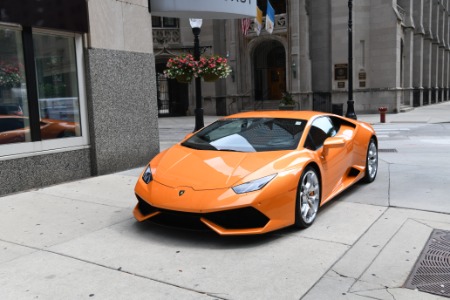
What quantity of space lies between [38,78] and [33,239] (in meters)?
3.77

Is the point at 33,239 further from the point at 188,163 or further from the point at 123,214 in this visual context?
the point at 188,163

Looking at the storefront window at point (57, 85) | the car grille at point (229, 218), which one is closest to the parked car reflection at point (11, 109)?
the storefront window at point (57, 85)

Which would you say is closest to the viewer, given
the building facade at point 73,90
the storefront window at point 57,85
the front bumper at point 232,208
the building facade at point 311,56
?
the front bumper at point 232,208

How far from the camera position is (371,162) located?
7.59 m

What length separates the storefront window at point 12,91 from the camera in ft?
23.4

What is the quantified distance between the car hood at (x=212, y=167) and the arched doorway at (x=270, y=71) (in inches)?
1130

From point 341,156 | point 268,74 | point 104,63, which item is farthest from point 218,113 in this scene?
point 341,156

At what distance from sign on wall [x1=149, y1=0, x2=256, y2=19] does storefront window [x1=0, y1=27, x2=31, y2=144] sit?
136 inches

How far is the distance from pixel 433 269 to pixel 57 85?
268 inches

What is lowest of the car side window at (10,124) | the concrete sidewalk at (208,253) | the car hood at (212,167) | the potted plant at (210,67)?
the concrete sidewalk at (208,253)

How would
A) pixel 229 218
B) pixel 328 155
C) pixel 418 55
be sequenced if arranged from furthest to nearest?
pixel 418 55, pixel 328 155, pixel 229 218

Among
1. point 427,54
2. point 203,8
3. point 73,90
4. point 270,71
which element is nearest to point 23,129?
point 73,90

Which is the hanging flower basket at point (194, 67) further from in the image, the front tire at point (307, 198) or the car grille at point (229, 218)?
the car grille at point (229, 218)

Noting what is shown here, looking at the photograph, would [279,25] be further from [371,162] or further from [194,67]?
[371,162]
